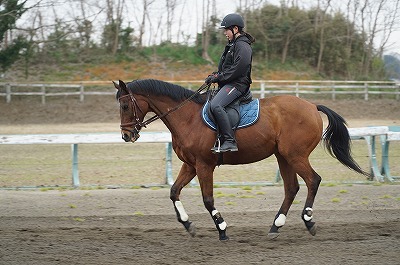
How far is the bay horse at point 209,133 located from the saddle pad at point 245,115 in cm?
6

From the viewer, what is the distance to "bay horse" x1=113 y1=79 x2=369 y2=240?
8680mm

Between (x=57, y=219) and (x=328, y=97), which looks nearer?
(x=57, y=219)

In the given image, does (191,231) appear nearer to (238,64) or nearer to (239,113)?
(239,113)

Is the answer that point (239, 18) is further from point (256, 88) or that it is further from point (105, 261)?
point (256, 88)

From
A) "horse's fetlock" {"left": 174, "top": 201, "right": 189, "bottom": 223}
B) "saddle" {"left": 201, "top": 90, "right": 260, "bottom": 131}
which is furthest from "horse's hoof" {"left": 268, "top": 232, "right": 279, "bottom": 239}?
"saddle" {"left": 201, "top": 90, "right": 260, "bottom": 131}

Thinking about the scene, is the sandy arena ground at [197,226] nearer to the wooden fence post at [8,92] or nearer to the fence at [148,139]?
the fence at [148,139]

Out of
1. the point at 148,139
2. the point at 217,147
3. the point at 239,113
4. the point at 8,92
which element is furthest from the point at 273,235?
the point at 8,92

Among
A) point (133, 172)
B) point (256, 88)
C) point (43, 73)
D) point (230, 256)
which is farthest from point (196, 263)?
point (43, 73)

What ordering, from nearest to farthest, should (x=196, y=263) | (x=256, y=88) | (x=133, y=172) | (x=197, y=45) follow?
(x=196, y=263), (x=133, y=172), (x=256, y=88), (x=197, y=45)

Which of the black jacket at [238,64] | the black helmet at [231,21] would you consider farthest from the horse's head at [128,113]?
the black helmet at [231,21]

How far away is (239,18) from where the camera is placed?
352 inches

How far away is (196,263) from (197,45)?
44.3 meters

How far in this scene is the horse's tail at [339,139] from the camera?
9562 millimetres

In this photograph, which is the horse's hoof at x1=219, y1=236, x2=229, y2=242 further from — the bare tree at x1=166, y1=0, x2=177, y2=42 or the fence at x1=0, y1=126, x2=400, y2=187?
the bare tree at x1=166, y1=0, x2=177, y2=42
